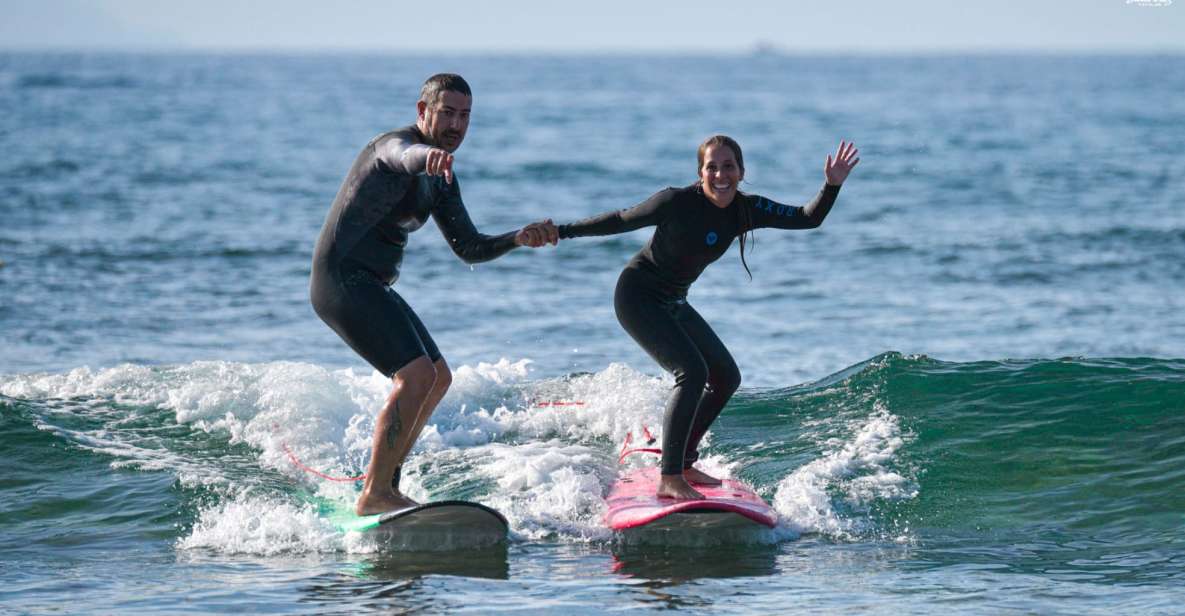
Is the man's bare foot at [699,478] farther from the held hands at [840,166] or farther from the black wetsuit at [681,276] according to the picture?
the held hands at [840,166]

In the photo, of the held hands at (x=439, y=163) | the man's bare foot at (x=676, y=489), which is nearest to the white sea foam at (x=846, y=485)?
the man's bare foot at (x=676, y=489)

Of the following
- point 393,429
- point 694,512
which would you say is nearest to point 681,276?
point 694,512

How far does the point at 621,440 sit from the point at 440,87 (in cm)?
379

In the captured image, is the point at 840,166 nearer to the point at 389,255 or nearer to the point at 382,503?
the point at 389,255

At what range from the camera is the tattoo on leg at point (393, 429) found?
294 inches

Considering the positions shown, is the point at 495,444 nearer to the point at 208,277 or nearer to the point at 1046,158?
the point at 208,277

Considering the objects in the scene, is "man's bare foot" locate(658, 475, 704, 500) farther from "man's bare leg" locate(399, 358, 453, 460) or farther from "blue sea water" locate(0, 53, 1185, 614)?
"man's bare leg" locate(399, 358, 453, 460)

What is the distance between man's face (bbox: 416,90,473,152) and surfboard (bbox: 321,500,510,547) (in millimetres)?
1946

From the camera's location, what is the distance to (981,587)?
718cm

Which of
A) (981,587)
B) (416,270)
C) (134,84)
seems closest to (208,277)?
(416,270)

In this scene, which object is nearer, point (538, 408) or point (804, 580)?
point (804, 580)

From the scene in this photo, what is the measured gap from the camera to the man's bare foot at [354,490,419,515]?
7711 mm

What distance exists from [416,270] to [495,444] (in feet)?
33.5

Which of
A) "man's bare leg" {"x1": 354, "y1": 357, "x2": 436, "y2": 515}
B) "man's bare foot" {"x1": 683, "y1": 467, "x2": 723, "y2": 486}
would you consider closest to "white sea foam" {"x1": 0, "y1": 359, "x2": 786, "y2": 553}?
"man's bare leg" {"x1": 354, "y1": 357, "x2": 436, "y2": 515}
